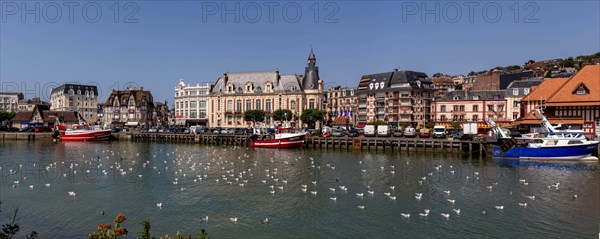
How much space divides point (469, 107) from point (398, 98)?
15.3 meters

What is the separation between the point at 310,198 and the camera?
27.5 metres

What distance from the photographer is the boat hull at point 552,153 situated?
45062 millimetres

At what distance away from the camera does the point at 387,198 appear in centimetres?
2717

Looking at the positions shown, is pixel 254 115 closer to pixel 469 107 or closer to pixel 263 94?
pixel 263 94

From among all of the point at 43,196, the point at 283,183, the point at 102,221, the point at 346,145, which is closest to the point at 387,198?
the point at 283,183

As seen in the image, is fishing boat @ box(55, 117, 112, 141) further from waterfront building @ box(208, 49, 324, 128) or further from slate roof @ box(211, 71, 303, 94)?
slate roof @ box(211, 71, 303, 94)

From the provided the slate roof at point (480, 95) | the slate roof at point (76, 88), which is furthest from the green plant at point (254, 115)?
the slate roof at point (76, 88)

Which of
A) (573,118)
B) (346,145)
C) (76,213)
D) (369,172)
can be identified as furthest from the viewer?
(346,145)

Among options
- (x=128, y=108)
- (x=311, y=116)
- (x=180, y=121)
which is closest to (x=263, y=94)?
(x=311, y=116)

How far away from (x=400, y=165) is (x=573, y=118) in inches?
1170

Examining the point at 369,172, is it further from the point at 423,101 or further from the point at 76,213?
the point at 423,101

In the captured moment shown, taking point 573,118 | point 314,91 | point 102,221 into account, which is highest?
point 314,91

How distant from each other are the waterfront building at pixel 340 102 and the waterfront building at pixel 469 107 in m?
23.4

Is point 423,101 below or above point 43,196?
above
